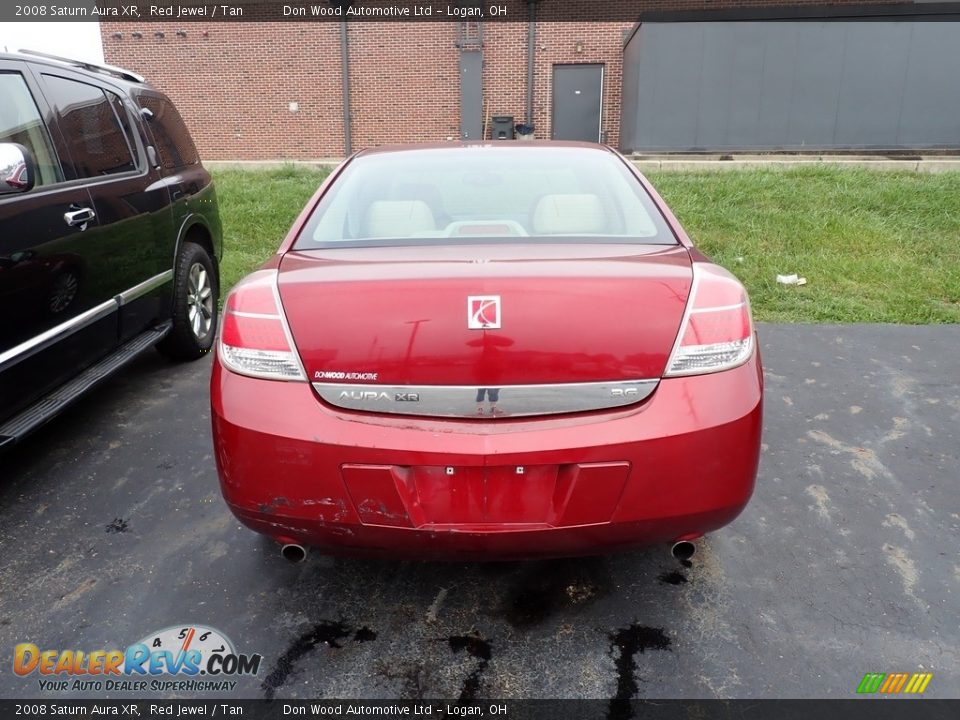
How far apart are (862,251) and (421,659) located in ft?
23.3

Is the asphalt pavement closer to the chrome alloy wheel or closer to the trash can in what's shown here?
the chrome alloy wheel

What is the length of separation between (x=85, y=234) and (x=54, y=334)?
54cm

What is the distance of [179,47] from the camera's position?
18609 mm

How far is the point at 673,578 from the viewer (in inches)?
97.0

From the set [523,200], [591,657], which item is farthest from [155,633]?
[523,200]

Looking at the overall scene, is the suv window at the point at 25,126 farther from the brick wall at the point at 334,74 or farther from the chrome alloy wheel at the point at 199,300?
the brick wall at the point at 334,74

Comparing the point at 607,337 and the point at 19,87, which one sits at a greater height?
the point at 19,87

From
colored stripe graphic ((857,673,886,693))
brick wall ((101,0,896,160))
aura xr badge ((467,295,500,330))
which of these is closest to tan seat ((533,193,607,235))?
aura xr badge ((467,295,500,330))

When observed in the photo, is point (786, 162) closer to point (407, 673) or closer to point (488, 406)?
point (488, 406)

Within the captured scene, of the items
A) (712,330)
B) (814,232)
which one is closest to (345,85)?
(814,232)

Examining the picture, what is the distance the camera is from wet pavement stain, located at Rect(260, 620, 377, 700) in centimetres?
199

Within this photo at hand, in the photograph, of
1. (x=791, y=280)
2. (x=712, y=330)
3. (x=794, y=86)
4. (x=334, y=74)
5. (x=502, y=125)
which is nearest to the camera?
(x=712, y=330)

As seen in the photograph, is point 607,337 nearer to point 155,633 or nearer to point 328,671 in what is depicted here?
point 328,671

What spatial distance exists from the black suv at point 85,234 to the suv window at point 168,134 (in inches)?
0.5
